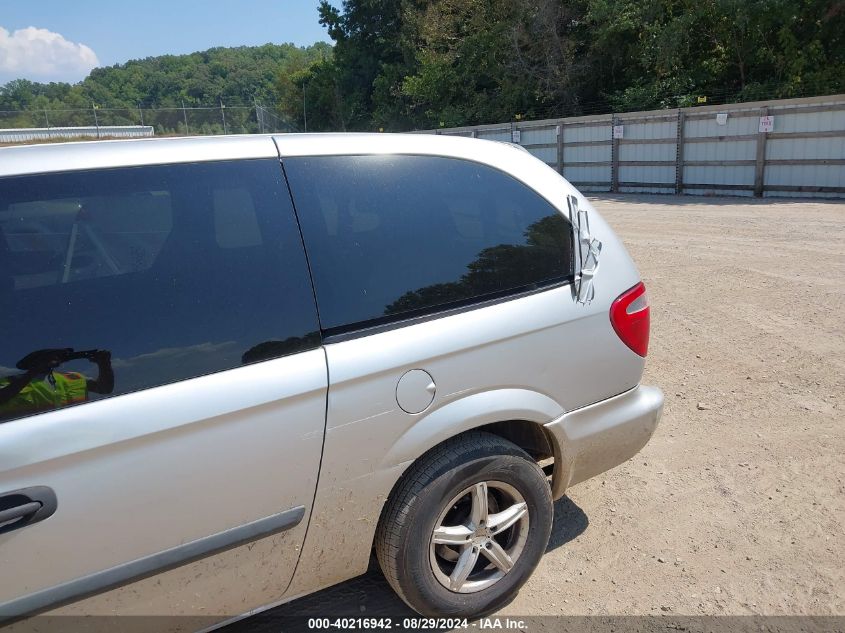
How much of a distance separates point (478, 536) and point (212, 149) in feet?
5.66

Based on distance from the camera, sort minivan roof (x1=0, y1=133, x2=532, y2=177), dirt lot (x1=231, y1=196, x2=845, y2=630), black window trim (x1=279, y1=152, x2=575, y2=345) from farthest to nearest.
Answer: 1. dirt lot (x1=231, y1=196, x2=845, y2=630)
2. black window trim (x1=279, y1=152, x2=575, y2=345)
3. minivan roof (x1=0, y1=133, x2=532, y2=177)

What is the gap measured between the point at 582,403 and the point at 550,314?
0.44 m

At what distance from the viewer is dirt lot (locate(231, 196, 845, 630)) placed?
2.72 meters

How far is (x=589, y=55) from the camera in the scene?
24703 mm

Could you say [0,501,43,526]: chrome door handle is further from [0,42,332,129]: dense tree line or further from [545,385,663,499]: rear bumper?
[0,42,332,129]: dense tree line

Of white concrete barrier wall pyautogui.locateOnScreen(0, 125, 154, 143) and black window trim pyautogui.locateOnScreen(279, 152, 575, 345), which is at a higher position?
white concrete barrier wall pyautogui.locateOnScreen(0, 125, 154, 143)

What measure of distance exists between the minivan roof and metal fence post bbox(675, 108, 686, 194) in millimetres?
15432

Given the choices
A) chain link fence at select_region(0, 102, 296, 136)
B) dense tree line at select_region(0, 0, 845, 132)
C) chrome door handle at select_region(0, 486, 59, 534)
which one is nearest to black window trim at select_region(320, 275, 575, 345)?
chrome door handle at select_region(0, 486, 59, 534)

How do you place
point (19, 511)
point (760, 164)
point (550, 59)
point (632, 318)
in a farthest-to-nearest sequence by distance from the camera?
point (550, 59), point (760, 164), point (632, 318), point (19, 511)

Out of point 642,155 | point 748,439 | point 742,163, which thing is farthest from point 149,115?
point 748,439

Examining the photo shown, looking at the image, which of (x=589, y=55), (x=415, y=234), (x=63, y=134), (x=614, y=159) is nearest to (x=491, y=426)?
(x=415, y=234)

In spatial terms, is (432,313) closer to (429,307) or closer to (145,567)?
(429,307)

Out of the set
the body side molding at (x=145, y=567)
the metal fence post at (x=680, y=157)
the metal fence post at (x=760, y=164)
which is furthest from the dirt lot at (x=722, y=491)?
the metal fence post at (x=680, y=157)

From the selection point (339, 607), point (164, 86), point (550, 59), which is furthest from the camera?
point (164, 86)
